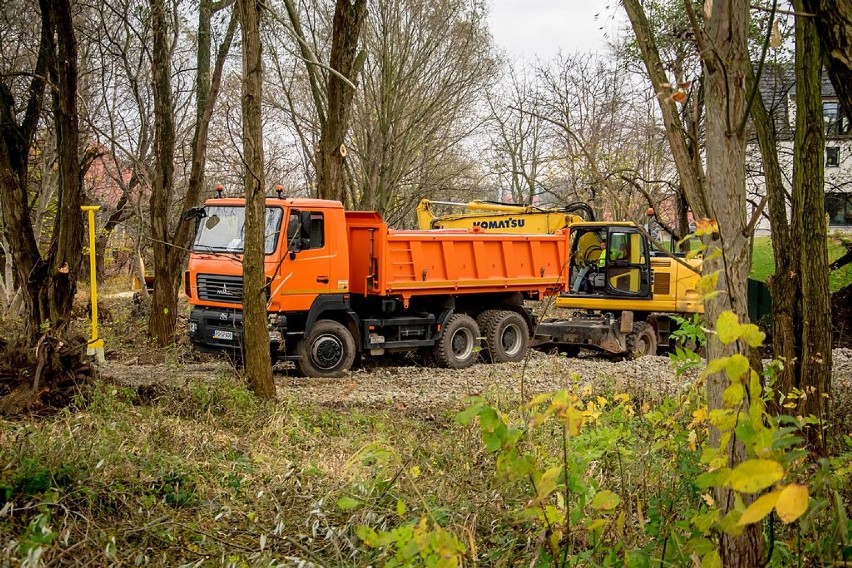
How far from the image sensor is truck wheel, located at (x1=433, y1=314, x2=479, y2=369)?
13305mm

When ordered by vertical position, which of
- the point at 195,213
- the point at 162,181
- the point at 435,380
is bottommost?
the point at 435,380

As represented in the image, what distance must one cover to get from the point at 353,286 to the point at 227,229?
2129 millimetres

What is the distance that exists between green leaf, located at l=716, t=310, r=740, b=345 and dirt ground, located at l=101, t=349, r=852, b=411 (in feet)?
17.4

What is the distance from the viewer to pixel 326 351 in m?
12.0

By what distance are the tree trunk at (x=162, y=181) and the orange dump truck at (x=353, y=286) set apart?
108cm

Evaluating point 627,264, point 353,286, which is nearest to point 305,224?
point 353,286

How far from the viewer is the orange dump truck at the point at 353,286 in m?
11.7

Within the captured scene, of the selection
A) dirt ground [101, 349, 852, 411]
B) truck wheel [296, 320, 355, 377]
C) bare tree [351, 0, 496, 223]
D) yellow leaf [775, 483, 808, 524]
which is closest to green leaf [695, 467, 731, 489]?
yellow leaf [775, 483, 808, 524]

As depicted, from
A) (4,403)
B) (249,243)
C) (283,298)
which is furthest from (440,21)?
(4,403)

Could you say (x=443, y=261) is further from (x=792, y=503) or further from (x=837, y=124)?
(x=792, y=503)

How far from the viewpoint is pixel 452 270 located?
13.2 meters

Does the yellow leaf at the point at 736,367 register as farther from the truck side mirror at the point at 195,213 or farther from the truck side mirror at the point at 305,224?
the truck side mirror at the point at 195,213

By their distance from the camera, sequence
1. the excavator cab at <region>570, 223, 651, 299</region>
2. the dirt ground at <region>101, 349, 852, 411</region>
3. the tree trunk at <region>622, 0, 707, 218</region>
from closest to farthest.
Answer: the tree trunk at <region>622, 0, 707, 218</region>, the dirt ground at <region>101, 349, 852, 411</region>, the excavator cab at <region>570, 223, 651, 299</region>

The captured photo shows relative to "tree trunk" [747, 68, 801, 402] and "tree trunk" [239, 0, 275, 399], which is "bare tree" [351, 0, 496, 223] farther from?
"tree trunk" [747, 68, 801, 402]
